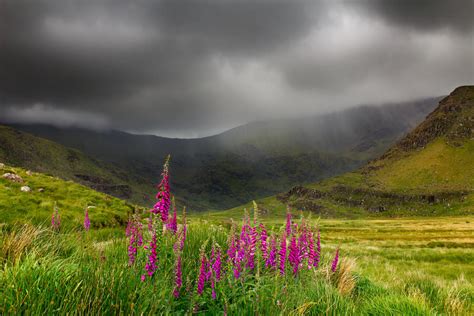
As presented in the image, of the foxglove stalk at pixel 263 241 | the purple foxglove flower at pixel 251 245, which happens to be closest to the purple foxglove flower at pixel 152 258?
the purple foxglove flower at pixel 251 245

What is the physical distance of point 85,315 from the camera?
4.05m

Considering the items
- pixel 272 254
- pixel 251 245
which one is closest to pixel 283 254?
pixel 272 254

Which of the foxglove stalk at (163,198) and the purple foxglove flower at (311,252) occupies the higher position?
the foxglove stalk at (163,198)

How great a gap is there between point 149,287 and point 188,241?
405 cm

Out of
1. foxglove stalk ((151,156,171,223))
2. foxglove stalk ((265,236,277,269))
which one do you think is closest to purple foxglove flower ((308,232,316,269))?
foxglove stalk ((265,236,277,269))

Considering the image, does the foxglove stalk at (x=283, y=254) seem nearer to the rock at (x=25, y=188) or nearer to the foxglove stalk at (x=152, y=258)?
the foxglove stalk at (x=152, y=258)

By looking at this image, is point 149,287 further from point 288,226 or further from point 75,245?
point 75,245

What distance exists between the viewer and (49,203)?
725 inches

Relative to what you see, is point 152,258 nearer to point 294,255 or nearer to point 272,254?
point 272,254

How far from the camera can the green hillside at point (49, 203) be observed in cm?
1552

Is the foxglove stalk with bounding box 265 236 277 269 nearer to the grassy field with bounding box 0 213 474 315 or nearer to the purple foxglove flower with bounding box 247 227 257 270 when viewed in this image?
the grassy field with bounding box 0 213 474 315

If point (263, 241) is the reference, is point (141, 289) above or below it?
below

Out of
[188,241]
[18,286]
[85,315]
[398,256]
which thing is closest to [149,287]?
[85,315]

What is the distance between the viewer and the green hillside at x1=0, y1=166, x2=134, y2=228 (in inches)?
611
